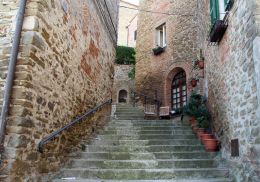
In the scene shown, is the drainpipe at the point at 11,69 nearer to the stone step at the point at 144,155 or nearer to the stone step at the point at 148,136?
the stone step at the point at 144,155

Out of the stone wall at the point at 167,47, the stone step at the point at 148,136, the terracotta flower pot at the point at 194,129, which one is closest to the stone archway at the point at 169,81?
the stone wall at the point at 167,47

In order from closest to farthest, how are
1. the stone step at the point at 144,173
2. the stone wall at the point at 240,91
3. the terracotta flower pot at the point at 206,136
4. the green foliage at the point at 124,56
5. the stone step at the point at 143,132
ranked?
the stone wall at the point at 240,91, the stone step at the point at 144,173, the terracotta flower pot at the point at 206,136, the stone step at the point at 143,132, the green foliage at the point at 124,56

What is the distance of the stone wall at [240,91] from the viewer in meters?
3.54

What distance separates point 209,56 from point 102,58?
9.95 ft

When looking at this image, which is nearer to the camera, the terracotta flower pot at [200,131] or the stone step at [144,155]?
the stone step at [144,155]

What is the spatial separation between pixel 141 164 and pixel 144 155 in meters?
0.39

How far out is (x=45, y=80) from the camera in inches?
149

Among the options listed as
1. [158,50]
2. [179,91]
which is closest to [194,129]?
[179,91]

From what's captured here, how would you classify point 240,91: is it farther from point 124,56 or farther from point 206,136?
point 124,56

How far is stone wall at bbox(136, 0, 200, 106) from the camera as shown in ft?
34.2

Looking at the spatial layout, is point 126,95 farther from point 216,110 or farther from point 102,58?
point 216,110

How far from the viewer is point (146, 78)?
12328 millimetres

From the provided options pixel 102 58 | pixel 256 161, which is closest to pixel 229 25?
pixel 256 161

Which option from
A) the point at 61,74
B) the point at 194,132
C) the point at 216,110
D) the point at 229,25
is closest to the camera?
the point at 61,74
